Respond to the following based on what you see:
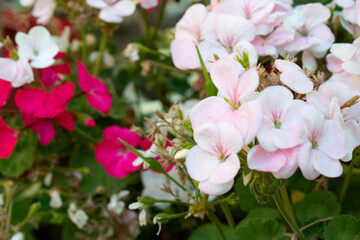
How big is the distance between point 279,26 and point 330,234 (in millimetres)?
318

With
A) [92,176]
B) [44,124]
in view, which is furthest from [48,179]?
[44,124]

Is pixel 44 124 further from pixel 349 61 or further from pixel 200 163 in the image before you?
pixel 349 61

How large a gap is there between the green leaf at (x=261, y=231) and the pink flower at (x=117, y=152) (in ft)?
0.74

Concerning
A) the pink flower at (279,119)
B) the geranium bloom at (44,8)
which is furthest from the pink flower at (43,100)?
the pink flower at (279,119)

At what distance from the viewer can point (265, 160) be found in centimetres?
56

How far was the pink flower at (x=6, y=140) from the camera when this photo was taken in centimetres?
81

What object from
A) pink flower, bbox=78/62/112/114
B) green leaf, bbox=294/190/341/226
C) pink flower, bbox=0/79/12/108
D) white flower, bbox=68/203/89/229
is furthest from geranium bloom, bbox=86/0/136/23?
green leaf, bbox=294/190/341/226

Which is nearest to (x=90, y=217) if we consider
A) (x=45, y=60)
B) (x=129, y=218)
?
(x=129, y=218)

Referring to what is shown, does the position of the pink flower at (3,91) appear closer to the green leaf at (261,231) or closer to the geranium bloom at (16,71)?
the geranium bloom at (16,71)

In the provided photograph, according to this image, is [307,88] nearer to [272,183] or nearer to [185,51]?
[272,183]

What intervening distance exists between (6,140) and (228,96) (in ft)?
1.34

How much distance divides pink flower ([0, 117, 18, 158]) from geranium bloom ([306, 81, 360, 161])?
479 mm

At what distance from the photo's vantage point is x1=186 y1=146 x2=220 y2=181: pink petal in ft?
1.91

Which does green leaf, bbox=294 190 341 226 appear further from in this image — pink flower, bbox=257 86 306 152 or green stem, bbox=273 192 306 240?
pink flower, bbox=257 86 306 152
